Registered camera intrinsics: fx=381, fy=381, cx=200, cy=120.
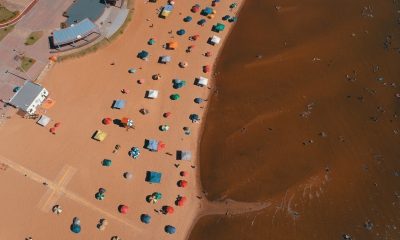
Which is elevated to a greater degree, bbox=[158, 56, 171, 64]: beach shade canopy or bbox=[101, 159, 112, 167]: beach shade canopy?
bbox=[158, 56, 171, 64]: beach shade canopy

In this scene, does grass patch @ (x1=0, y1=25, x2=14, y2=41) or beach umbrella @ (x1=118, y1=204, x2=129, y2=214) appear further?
grass patch @ (x1=0, y1=25, x2=14, y2=41)

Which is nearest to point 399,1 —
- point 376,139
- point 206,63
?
point 376,139

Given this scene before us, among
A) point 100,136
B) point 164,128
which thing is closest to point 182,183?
point 164,128

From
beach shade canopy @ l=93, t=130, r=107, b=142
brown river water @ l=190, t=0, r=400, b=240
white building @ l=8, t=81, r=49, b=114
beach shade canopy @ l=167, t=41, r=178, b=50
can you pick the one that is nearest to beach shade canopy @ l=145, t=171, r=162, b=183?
brown river water @ l=190, t=0, r=400, b=240

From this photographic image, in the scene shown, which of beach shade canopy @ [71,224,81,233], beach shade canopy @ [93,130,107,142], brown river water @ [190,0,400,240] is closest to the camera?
beach shade canopy @ [71,224,81,233]

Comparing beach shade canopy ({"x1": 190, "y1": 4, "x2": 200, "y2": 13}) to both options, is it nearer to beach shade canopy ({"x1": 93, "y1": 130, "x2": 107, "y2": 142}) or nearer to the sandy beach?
the sandy beach

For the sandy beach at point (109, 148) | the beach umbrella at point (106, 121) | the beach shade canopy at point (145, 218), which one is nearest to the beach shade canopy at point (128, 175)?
the sandy beach at point (109, 148)

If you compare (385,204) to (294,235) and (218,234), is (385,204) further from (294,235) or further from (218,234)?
(218,234)
